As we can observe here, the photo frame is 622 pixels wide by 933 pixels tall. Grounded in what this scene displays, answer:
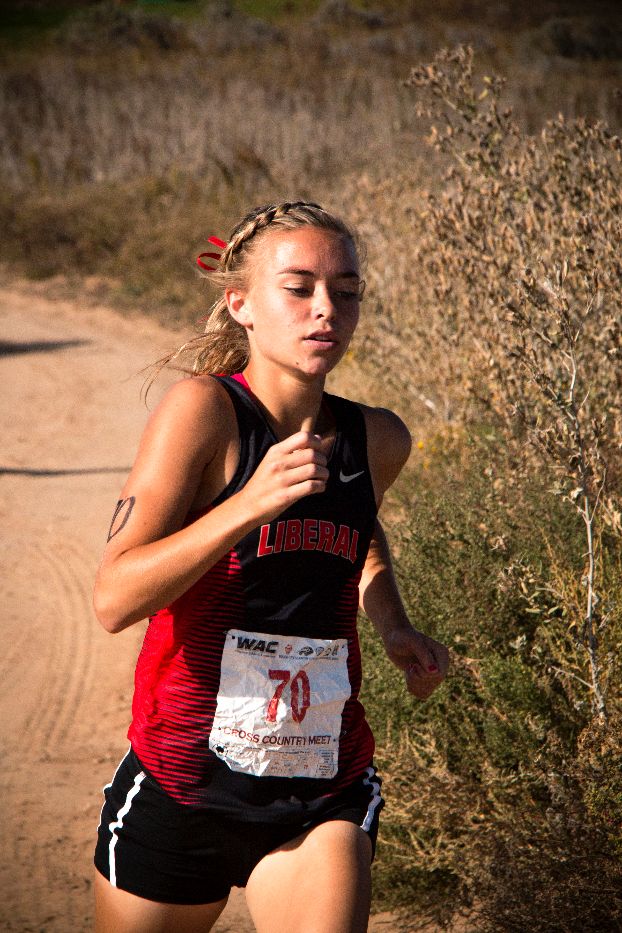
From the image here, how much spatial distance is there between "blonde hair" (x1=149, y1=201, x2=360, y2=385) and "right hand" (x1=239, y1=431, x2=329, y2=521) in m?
0.60

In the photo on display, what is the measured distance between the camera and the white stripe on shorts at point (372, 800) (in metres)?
2.17

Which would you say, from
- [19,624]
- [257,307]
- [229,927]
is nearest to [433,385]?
[19,624]

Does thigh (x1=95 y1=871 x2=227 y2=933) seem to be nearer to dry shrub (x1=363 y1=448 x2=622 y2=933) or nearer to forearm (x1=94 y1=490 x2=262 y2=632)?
forearm (x1=94 y1=490 x2=262 y2=632)

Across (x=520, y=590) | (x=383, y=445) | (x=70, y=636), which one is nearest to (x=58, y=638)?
(x=70, y=636)

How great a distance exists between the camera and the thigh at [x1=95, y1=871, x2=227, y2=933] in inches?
82.7

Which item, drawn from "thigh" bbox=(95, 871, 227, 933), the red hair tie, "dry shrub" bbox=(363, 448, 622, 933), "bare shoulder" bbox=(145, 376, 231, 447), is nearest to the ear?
the red hair tie

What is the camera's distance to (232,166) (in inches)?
707

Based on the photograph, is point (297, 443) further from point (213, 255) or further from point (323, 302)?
point (213, 255)

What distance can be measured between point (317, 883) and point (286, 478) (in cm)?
78

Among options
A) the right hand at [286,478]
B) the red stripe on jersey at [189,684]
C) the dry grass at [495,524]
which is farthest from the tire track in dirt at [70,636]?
the right hand at [286,478]

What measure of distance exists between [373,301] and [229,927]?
4.57m

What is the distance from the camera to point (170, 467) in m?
2.00

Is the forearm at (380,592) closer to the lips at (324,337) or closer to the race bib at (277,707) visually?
the race bib at (277,707)

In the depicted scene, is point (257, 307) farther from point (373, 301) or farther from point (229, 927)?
point (373, 301)
